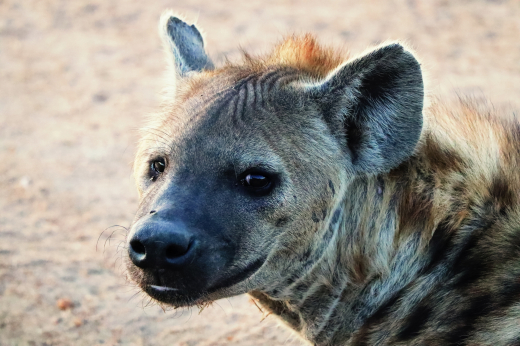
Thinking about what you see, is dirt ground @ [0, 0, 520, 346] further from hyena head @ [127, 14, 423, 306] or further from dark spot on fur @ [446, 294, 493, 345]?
dark spot on fur @ [446, 294, 493, 345]

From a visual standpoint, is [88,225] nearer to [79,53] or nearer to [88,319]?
[88,319]

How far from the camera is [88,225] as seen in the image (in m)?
3.94

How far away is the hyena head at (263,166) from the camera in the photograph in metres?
1.97

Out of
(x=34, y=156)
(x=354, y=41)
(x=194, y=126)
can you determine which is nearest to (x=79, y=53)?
(x=34, y=156)

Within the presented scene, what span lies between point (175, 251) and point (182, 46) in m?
1.05

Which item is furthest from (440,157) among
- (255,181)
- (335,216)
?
(255,181)

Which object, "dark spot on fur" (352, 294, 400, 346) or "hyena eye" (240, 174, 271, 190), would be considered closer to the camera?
"hyena eye" (240, 174, 271, 190)

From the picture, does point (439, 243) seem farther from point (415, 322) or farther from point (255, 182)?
point (255, 182)

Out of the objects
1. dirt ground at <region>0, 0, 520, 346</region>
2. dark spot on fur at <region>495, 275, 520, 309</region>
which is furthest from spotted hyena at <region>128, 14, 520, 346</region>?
dirt ground at <region>0, 0, 520, 346</region>

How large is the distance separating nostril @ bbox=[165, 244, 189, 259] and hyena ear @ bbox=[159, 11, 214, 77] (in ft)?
2.96

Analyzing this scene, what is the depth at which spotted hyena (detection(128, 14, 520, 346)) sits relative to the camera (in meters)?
2.03

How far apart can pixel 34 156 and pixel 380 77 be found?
10.2 ft

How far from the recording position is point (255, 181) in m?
2.07

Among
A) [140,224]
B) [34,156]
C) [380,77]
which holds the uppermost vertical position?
[380,77]
